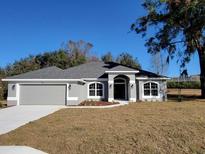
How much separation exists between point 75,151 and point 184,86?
40.9 m

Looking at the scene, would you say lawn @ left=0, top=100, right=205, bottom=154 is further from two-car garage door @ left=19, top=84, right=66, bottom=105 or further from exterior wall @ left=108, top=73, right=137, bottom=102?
exterior wall @ left=108, top=73, right=137, bottom=102

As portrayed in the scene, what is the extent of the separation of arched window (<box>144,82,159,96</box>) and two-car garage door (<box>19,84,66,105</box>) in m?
9.77

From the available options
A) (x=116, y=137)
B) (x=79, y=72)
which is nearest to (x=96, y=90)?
(x=79, y=72)

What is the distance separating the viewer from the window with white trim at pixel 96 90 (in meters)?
26.0

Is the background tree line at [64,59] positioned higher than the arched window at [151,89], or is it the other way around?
the background tree line at [64,59]

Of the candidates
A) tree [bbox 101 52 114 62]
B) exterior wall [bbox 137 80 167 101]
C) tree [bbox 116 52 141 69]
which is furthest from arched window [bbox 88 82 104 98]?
tree [bbox 101 52 114 62]

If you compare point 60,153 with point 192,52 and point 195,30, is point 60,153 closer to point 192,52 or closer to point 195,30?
point 195,30

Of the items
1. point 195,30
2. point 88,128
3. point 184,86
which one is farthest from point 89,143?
point 184,86

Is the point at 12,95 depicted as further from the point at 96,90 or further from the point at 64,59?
the point at 64,59

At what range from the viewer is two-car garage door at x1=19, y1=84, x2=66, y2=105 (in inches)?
→ 870

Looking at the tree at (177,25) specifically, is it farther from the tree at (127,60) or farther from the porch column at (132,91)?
the tree at (127,60)

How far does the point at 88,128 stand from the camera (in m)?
10.0

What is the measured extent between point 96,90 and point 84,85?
156 centimetres

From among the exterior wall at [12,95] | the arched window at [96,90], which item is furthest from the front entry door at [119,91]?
the exterior wall at [12,95]
